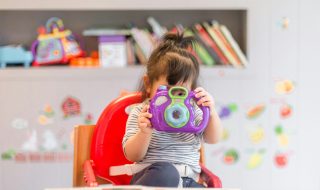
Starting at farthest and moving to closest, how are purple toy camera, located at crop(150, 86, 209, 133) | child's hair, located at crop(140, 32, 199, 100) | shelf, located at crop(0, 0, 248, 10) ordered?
1. shelf, located at crop(0, 0, 248, 10)
2. child's hair, located at crop(140, 32, 199, 100)
3. purple toy camera, located at crop(150, 86, 209, 133)

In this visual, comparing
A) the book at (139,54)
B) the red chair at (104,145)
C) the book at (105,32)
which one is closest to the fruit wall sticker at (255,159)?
the book at (139,54)

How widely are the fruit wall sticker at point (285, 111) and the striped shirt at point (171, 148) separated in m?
1.12

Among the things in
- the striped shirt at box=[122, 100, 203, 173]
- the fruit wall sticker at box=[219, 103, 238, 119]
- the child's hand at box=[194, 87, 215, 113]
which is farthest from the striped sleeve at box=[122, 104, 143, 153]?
the fruit wall sticker at box=[219, 103, 238, 119]

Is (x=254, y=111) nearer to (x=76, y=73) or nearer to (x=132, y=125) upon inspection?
(x=76, y=73)

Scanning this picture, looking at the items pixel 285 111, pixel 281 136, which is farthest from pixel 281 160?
pixel 285 111

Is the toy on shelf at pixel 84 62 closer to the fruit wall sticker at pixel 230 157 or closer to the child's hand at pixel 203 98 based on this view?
the fruit wall sticker at pixel 230 157

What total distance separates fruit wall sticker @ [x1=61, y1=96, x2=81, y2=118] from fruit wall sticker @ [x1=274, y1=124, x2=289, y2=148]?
0.95 m

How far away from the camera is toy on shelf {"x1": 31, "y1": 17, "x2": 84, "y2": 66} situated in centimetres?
232

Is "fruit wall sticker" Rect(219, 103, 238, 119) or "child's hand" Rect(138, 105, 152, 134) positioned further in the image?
"fruit wall sticker" Rect(219, 103, 238, 119)

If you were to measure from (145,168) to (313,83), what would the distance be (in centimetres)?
135

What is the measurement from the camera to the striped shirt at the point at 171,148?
1306 mm

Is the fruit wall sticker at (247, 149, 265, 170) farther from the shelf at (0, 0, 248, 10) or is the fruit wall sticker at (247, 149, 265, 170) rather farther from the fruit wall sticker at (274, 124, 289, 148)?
the shelf at (0, 0, 248, 10)

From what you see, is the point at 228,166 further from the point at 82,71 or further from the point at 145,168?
the point at 145,168

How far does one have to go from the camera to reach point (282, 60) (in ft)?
7.67
